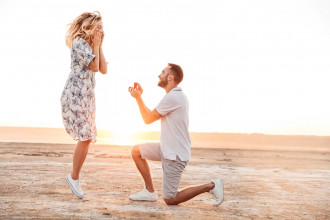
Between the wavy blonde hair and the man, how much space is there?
0.90 meters

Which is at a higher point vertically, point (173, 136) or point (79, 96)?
point (79, 96)

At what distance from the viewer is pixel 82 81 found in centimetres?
496

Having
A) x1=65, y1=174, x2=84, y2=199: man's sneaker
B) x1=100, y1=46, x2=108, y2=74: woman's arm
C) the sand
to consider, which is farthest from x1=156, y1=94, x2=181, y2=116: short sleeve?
x1=65, y1=174, x2=84, y2=199: man's sneaker

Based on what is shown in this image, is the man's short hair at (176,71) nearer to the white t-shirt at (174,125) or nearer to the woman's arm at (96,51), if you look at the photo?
the white t-shirt at (174,125)

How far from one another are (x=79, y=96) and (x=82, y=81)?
0.62 ft

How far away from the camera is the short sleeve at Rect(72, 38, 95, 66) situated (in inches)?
192

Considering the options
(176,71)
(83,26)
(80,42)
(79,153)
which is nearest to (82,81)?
(80,42)

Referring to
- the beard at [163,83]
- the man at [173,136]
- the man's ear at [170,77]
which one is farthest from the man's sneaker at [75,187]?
the man's ear at [170,77]

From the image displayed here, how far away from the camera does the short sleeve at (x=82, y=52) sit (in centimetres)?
488

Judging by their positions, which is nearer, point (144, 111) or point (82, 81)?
point (144, 111)

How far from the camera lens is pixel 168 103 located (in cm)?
480

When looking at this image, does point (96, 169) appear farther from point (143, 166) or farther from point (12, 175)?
point (143, 166)

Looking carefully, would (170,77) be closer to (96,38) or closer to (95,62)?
(95,62)

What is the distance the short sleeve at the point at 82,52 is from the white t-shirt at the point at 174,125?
1.01 m
